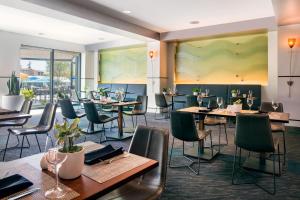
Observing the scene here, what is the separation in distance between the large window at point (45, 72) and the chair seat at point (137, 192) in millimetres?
8493

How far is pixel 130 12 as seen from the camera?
593cm

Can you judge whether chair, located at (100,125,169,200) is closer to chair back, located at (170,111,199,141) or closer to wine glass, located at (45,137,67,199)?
wine glass, located at (45,137,67,199)

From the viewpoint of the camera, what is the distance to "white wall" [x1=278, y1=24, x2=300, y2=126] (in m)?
5.79

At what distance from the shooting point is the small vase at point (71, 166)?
113 cm

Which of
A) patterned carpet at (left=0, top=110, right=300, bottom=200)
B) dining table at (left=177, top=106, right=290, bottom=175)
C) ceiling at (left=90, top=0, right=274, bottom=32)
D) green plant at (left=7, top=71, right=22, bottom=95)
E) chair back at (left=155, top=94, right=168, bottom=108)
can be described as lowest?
patterned carpet at (left=0, top=110, right=300, bottom=200)

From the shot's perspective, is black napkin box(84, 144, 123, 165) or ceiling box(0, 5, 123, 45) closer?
black napkin box(84, 144, 123, 165)

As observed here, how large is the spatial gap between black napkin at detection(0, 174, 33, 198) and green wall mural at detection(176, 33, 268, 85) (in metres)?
7.35

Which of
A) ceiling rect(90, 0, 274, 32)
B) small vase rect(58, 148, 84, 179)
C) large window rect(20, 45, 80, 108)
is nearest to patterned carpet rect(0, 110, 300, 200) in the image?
small vase rect(58, 148, 84, 179)

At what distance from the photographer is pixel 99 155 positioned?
1426 mm

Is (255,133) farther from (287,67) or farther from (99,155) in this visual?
(287,67)

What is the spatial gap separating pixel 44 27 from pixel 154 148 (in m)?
7.21

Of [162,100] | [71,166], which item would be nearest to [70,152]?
[71,166]

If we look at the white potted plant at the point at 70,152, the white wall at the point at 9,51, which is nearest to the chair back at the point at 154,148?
the white potted plant at the point at 70,152

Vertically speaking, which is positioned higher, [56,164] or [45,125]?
[56,164]
